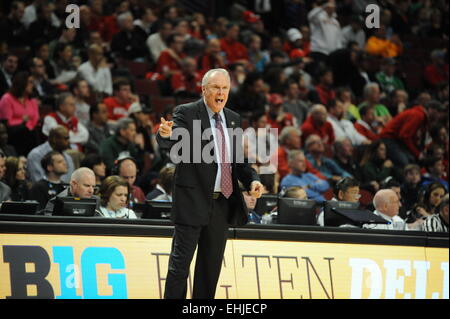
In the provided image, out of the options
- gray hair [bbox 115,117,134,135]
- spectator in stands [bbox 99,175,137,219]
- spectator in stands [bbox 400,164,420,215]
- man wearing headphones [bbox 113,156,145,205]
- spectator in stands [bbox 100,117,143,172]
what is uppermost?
gray hair [bbox 115,117,134,135]

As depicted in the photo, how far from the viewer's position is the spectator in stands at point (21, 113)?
29.2 feet

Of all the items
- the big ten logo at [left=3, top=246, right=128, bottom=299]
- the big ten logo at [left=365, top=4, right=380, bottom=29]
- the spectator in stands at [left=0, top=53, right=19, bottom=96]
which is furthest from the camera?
the big ten logo at [left=365, top=4, right=380, bottom=29]

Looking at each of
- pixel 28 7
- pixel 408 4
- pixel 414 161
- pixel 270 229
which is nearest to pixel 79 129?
pixel 28 7

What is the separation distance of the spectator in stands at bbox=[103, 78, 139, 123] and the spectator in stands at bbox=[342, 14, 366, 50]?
5661 millimetres

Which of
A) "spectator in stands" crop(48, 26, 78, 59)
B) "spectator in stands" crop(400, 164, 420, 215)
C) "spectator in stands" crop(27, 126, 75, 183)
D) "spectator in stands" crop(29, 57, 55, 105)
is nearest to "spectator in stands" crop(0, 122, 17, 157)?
"spectator in stands" crop(27, 126, 75, 183)

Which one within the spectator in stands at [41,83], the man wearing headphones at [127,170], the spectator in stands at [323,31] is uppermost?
the spectator in stands at [323,31]

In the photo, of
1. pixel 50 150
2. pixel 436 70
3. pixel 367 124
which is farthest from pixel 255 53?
pixel 50 150

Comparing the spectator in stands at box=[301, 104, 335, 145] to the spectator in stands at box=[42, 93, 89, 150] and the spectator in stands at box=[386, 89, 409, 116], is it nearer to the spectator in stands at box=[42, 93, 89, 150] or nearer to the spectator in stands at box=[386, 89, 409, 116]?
the spectator in stands at box=[386, 89, 409, 116]

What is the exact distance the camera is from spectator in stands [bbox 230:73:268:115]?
1116 cm

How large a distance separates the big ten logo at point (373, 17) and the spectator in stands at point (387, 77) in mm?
695

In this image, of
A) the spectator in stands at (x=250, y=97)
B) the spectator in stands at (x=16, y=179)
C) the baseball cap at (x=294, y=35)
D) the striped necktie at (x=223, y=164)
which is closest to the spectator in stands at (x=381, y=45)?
the baseball cap at (x=294, y=35)

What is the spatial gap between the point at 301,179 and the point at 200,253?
14.6 ft

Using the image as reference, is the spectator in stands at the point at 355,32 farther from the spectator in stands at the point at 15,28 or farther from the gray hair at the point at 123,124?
the gray hair at the point at 123,124

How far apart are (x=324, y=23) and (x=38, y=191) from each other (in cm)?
750
